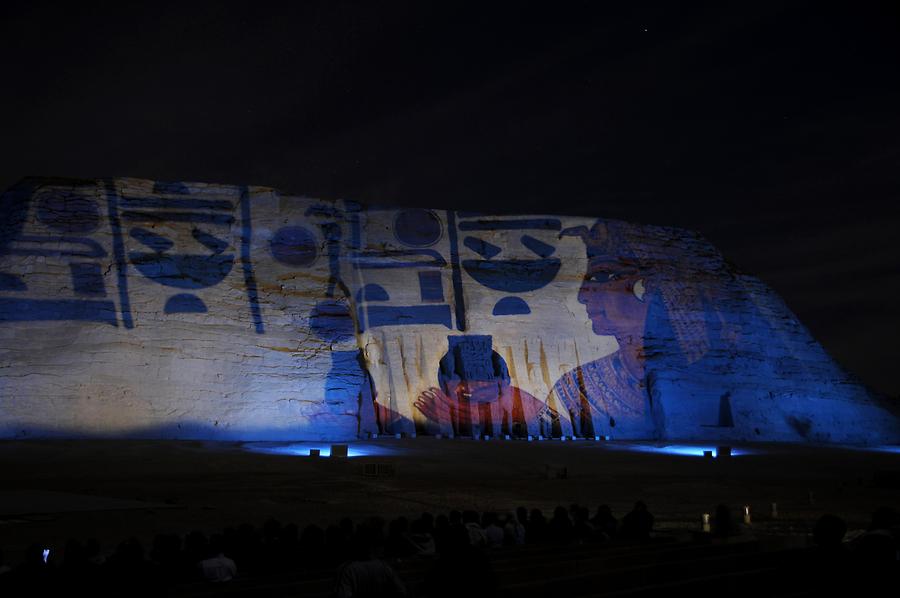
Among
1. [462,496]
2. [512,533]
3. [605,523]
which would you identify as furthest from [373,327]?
[512,533]

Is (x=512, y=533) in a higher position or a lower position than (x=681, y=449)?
lower

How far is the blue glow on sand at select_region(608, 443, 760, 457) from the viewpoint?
21203mm

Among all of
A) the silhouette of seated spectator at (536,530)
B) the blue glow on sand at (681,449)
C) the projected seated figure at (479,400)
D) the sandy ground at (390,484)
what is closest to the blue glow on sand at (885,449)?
the sandy ground at (390,484)

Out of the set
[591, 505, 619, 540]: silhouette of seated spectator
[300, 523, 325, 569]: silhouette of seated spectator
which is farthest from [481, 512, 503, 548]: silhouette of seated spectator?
[300, 523, 325, 569]: silhouette of seated spectator

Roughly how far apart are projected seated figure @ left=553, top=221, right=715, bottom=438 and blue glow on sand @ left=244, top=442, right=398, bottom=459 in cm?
691

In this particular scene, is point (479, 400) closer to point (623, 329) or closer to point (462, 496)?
point (623, 329)

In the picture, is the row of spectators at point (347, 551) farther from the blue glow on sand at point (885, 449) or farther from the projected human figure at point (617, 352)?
the blue glow on sand at point (885, 449)

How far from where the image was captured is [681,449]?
22.0 meters

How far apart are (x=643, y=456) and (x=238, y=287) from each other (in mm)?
10511

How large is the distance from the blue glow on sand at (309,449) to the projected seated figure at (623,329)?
6906 mm

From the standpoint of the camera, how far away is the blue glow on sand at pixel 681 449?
835 inches

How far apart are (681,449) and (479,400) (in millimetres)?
5253

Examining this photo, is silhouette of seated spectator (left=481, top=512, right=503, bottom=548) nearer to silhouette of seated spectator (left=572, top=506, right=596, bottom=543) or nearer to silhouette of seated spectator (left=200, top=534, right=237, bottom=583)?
silhouette of seated spectator (left=572, top=506, right=596, bottom=543)

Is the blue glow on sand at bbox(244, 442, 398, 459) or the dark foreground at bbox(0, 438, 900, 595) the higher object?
the blue glow on sand at bbox(244, 442, 398, 459)
